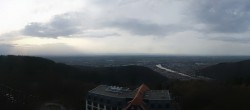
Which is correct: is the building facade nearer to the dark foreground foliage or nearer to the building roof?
the building roof

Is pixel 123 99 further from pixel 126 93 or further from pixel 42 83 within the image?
pixel 42 83

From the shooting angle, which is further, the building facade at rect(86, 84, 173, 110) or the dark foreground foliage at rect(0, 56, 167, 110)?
the dark foreground foliage at rect(0, 56, 167, 110)

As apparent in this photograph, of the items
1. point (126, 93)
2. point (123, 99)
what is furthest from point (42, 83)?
point (123, 99)

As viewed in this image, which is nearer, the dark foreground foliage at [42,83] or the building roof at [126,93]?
the building roof at [126,93]

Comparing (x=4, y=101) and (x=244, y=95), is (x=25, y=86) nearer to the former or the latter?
(x=4, y=101)

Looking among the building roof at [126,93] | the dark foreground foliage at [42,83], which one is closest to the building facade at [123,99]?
the building roof at [126,93]

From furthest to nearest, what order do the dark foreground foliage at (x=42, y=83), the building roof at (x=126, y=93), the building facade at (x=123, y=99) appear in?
the dark foreground foliage at (x=42, y=83) < the building roof at (x=126, y=93) < the building facade at (x=123, y=99)

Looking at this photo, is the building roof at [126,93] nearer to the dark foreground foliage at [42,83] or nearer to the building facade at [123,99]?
the building facade at [123,99]

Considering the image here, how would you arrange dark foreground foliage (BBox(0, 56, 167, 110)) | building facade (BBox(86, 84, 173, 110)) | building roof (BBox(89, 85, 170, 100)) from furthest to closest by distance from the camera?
dark foreground foliage (BBox(0, 56, 167, 110)) < building roof (BBox(89, 85, 170, 100)) < building facade (BBox(86, 84, 173, 110))

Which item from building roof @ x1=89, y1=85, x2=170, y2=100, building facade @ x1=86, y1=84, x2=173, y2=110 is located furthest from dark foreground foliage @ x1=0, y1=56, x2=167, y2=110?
building roof @ x1=89, y1=85, x2=170, y2=100
